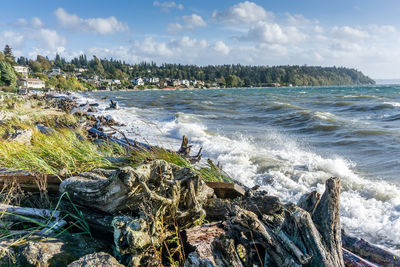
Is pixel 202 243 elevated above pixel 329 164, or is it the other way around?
pixel 202 243

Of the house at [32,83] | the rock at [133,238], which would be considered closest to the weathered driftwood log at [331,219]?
the rock at [133,238]

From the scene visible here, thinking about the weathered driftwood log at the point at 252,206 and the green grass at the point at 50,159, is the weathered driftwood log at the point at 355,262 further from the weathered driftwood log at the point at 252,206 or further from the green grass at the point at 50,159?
the green grass at the point at 50,159

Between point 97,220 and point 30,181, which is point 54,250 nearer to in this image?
point 97,220

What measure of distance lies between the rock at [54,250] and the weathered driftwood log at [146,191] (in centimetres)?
36

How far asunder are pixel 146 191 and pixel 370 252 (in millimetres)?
2232

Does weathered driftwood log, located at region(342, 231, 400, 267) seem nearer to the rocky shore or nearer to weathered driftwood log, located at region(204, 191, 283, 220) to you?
the rocky shore

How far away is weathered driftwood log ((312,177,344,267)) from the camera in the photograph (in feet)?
6.45

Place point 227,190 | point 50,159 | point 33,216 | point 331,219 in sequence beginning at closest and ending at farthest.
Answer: point 331,219 → point 33,216 → point 227,190 → point 50,159

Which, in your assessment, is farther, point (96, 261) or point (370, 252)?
point (370, 252)

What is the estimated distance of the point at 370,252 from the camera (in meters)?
2.64

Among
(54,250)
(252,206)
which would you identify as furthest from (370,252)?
(54,250)

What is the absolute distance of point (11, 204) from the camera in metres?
2.99

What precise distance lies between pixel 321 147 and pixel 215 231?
8.89 meters

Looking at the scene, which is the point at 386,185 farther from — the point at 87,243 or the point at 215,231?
the point at 87,243
